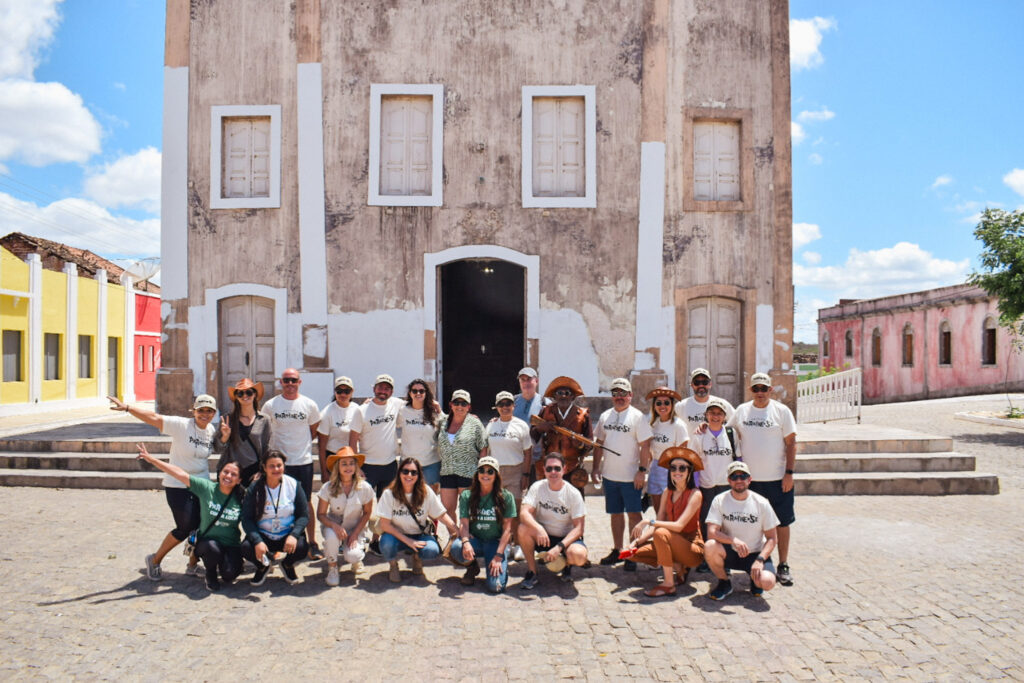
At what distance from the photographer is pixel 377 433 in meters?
6.71

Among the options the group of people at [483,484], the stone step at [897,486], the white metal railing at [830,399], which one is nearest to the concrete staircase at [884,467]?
the stone step at [897,486]

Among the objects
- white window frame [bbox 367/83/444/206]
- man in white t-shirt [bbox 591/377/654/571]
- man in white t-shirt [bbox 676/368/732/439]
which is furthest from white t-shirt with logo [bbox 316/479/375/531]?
white window frame [bbox 367/83/444/206]

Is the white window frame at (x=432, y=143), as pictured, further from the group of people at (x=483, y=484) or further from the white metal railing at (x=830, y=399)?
the white metal railing at (x=830, y=399)

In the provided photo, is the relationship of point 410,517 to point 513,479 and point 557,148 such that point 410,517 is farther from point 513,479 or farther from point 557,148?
point 557,148

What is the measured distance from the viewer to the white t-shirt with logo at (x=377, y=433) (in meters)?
6.71

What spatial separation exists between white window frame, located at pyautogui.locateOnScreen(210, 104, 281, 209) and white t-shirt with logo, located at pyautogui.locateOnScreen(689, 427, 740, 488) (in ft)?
28.3

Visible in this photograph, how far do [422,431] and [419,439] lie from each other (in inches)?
3.1

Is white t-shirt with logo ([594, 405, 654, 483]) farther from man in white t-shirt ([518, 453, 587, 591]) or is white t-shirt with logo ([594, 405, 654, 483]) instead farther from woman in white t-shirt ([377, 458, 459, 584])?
woman in white t-shirt ([377, 458, 459, 584])

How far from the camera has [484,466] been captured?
19.0 feet

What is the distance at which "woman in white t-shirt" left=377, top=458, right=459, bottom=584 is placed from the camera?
5926mm

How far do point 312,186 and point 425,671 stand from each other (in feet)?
30.4

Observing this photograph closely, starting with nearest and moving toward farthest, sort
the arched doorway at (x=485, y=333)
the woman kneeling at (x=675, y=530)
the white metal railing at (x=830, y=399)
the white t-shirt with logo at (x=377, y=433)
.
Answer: the woman kneeling at (x=675, y=530), the white t-shirt with logo at (x=377, y=433), the white metal railing at (x=830, y=399), the arched doorway at (x=485, y=333)

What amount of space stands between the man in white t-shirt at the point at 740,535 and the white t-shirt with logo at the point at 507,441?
171 centimetres

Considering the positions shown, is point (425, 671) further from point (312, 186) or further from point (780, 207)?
point (780, 207)
